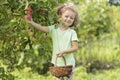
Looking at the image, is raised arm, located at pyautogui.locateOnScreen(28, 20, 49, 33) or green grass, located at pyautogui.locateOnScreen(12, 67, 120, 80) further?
green grass, located at pyautogui.locateOnScreen(12, 67, 120, 80)

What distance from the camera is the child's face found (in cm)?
430

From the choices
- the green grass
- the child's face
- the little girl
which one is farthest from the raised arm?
the green grass

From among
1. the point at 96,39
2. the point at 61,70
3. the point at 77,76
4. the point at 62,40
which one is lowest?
the point at 77,76

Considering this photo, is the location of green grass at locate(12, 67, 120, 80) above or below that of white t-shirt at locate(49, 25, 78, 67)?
below

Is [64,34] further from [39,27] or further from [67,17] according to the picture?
[39,27]

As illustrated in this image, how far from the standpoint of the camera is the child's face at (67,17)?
430 centimetres

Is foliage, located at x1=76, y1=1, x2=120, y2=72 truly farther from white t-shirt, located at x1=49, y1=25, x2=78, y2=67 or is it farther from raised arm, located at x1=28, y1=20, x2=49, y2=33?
raised arm, located at x1=28, y1=20, x2=49, y2=33

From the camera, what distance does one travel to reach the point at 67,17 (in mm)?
4316

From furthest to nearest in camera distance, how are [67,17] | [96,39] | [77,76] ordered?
[96,39] < [77,76] < [67,17]

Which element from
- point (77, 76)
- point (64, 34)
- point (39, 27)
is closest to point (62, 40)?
point (64, 34)

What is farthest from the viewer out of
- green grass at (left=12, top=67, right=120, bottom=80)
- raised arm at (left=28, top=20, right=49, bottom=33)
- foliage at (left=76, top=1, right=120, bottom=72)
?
foliage at (left=76, top=1, right=120, bottom=72)

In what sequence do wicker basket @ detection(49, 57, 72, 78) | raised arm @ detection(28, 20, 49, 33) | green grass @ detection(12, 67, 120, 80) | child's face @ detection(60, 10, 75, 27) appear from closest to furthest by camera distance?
raised arm @ detection(28, 20, 49, 33)
wicker basket @ detection(49, 57, 72, 78)
child's face @ detection(60, 10, 75, 27)
green grass @ detection(12, 67, 120, 80)

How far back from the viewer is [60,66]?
416 cm

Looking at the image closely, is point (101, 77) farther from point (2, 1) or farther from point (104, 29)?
point (2, 1)
